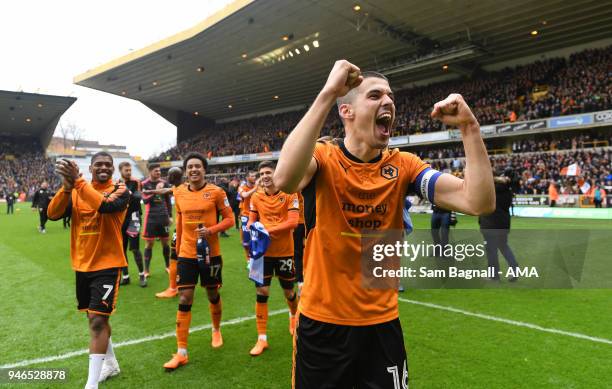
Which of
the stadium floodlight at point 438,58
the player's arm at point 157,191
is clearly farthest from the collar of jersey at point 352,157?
the stadium floodlight at point 438,58

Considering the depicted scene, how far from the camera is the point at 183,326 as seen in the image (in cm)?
437

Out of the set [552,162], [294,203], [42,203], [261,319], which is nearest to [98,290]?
[261,319]

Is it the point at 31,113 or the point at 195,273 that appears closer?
the point at 195,273

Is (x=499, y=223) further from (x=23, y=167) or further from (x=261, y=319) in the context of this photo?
(x=23, y=167)

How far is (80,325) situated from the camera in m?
5.50

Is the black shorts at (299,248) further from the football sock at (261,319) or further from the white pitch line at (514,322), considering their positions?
the white pitch line at (514,322)

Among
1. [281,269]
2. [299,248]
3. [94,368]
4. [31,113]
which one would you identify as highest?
[31,113]

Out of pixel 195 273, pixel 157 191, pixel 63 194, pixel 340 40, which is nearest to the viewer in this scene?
pixel 63 194

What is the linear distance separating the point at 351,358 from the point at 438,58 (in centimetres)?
3000

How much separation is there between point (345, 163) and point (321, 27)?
91.1 feet

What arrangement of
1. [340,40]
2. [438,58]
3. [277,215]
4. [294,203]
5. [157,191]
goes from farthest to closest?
1. [340,40]
2. [438,58]
3. [157,191]
4. [277,215]
5. [294,203]

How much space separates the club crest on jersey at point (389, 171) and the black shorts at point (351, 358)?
2.51 ft

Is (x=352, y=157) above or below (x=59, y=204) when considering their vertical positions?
above

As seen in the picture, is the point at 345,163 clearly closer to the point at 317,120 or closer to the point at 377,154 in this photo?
the point at 377,154
